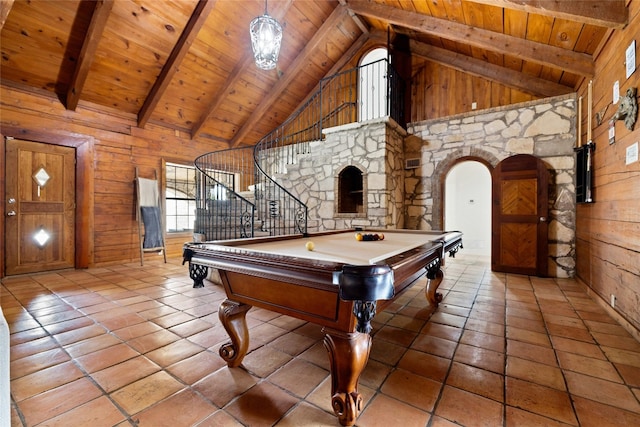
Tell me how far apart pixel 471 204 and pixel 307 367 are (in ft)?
21.5

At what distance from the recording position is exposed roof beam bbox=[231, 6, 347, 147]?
5207mm

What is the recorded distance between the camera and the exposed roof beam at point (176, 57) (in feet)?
13.0

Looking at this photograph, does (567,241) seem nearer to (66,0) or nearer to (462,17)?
(462,17)

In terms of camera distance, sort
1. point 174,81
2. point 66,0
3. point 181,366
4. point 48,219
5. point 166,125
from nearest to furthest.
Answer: point 181,366
point 66,0
point 48,219
point 174,81
point 166,125

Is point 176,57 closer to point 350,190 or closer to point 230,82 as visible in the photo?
point 230,82

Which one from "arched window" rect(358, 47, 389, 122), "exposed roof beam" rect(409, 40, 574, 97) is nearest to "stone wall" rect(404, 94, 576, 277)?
"exposed roof beam" rect(409, 40, 574, 97)

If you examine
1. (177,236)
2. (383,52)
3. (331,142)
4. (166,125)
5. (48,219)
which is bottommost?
(177,236)

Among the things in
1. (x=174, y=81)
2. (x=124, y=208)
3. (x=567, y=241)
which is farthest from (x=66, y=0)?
(x=567, y=241)

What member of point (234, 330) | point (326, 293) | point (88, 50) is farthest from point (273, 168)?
point (326, 293)

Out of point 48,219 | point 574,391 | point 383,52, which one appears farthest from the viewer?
point 383,52

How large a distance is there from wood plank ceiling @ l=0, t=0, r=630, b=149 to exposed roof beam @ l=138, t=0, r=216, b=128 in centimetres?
2

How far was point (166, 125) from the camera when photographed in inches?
221

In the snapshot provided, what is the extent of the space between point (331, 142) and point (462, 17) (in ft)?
8.62

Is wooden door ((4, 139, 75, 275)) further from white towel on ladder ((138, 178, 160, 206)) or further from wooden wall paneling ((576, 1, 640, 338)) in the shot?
wooden wall paneling ((576, 1, 640, 338))
